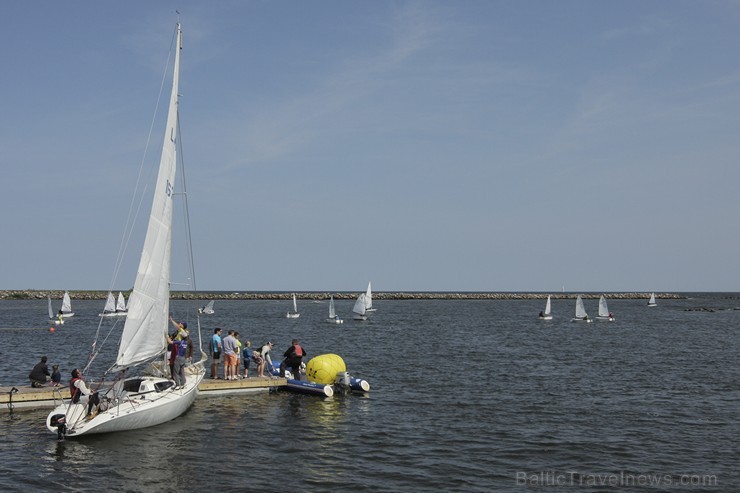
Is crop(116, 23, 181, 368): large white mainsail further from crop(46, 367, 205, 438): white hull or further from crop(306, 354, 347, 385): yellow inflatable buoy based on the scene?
crop(306, 354, 347, 385): yellow inflatable buoy

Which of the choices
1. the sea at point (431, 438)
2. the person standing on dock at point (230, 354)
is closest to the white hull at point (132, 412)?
the sea at point (431, 438)

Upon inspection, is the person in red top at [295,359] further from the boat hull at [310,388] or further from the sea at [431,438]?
the sea at [431,438]

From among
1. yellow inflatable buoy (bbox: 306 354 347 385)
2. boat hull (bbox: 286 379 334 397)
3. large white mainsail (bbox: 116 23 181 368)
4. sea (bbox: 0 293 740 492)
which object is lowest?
sea (bbox: 0 293 740 492)

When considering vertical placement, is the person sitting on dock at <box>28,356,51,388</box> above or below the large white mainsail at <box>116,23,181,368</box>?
below

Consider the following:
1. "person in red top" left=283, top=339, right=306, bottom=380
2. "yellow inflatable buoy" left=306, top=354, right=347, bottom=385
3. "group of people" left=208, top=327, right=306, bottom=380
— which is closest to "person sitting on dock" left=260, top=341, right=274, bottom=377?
"group of people" left=208, top=327, right=306, bottom=380

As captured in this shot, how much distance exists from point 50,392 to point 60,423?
570 cm

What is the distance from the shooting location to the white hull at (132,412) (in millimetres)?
20234

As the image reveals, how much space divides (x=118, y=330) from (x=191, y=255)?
53.7 m

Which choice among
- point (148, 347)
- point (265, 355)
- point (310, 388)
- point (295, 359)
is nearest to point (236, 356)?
point (265, 355)

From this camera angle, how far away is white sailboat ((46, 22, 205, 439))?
20547 millimetres

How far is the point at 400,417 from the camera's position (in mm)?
25328

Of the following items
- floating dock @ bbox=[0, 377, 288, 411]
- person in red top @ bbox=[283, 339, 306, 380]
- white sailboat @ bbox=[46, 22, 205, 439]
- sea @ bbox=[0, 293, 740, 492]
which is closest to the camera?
sea @ bbox=[0, 293, 740, 492]

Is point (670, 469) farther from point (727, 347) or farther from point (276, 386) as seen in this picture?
point (727, 347)

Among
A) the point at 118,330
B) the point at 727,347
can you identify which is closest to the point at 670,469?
the point at 727,347
